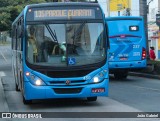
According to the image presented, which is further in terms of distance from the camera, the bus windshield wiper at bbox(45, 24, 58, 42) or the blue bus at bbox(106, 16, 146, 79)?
the blue bus at bbox(106, 16, 146, 79)

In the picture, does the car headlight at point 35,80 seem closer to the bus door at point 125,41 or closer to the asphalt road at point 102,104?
the asphalt road at point 102,104

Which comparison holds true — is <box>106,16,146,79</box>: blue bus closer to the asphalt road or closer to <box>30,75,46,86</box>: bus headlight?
the asphalt road

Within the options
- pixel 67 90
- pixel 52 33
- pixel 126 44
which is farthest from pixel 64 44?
pixel 126 44

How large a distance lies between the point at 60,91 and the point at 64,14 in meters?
2.23

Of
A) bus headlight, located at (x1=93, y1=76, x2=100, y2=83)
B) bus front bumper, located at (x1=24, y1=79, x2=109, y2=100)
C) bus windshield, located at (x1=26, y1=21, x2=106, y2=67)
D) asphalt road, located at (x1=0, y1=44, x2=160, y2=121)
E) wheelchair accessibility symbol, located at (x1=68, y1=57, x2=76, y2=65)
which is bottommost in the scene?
asphalt road, located at (x1=0, y1=44, x2=160, y2=121)

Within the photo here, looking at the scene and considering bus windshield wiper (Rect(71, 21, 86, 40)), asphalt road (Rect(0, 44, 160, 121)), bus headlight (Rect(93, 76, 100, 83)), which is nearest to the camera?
asphalt road (Rect(0, 44, 160, 121))

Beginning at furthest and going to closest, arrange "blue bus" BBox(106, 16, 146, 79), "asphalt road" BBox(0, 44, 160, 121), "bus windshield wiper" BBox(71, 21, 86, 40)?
1. "blue bus" BBox(106, 16, 146, 79)
2. "bus windshield wiper" BBox(71, 21, 86, 40)
3. "asphalt road" BBox(0, 44, 160, 121)

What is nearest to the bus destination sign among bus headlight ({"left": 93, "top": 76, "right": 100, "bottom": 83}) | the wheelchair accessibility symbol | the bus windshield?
the bus windshield

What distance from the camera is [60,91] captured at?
12484mm

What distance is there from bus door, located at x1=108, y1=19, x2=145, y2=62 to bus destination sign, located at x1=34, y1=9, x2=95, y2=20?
8650 millimetres

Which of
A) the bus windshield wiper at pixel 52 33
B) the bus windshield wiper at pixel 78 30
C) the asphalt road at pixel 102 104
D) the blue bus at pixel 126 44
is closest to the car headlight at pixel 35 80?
the asphalt road at pixel 102 104

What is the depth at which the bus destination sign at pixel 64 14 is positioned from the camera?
12.8 metres

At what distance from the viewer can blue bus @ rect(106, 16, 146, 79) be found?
2158 centimetres

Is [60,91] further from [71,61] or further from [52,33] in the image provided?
[52,33]
